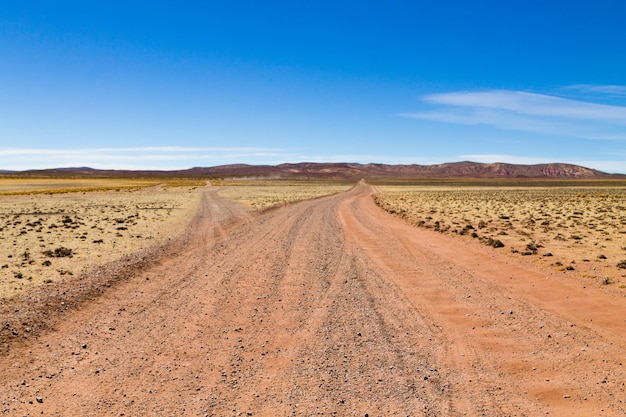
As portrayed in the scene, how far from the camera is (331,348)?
7.16m

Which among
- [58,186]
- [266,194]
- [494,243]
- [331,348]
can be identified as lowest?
[331,348]

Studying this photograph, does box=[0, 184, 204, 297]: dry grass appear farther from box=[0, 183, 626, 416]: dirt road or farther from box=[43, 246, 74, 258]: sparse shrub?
box=[0, 183, 626, 416]: dirt road

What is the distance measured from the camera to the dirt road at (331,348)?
5.52 m

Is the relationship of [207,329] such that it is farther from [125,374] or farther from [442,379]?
[442,379]

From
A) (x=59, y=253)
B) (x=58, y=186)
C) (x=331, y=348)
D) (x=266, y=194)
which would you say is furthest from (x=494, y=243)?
(x=58, y=186)

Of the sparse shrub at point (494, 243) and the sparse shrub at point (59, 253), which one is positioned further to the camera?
the sparse shrub at point (494, 243)

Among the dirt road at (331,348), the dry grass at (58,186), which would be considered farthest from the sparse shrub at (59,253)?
the dry grass at (58,186)

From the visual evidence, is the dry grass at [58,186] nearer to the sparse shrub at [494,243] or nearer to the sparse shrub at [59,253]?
the sparse shrub at [59,253]

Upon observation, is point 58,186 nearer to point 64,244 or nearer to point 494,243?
point 64,244

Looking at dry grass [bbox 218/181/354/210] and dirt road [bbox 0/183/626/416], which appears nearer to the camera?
dirt road [bbox 0/183/626/416]

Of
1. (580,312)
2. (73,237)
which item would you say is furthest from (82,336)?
(73,237)

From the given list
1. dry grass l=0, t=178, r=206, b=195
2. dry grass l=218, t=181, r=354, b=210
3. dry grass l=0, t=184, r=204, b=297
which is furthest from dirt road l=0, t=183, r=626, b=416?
dry grass l=0, t=178, r=206, b=195

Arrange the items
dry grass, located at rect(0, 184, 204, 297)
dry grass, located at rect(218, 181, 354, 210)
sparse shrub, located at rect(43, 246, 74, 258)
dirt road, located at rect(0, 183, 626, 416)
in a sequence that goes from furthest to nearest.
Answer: dry grass, located at rect(218, 181, 354, 210) < sparse shrub, located at rect(43, 246, 74, 258) < dry grass, located at rect(0, 184, 204, 297) < dirt road, located at rect(0, 183, 626, 416)

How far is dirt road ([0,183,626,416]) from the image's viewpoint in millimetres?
5523
